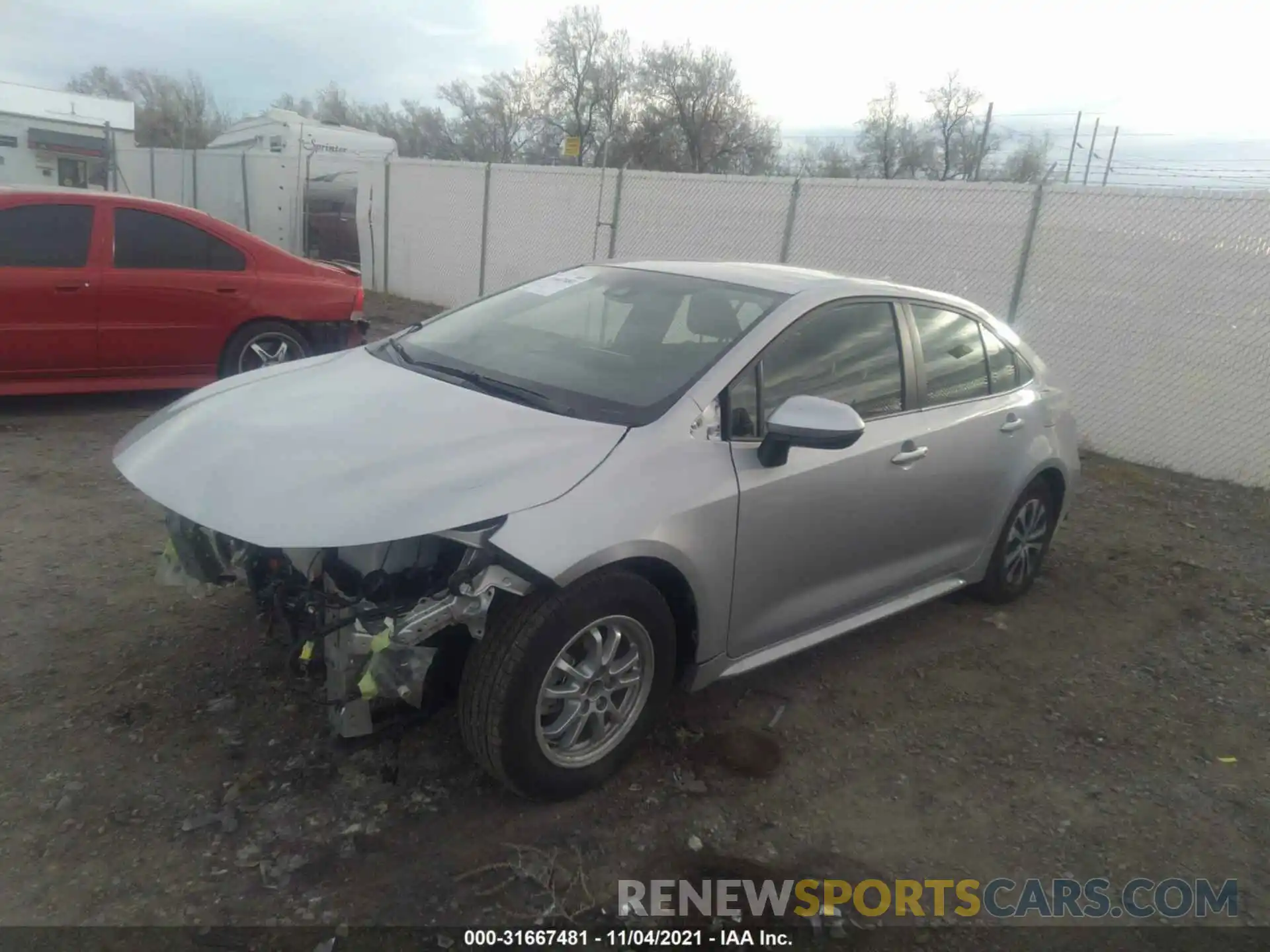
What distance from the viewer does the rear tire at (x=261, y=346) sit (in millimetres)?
7211

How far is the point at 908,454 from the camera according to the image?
3.81 meters

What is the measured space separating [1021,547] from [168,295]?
5.96 meters

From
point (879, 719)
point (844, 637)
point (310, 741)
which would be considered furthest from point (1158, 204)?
point (310, 741)

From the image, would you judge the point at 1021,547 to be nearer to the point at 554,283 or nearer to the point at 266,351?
the point at 554,283

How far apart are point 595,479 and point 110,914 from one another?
170 centimetres

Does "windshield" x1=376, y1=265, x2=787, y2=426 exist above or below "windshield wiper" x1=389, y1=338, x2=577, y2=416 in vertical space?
above

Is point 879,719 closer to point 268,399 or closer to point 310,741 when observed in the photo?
point 310,741

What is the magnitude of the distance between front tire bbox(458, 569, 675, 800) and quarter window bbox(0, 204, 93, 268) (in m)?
5.40

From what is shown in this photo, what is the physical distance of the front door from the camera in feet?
10.7

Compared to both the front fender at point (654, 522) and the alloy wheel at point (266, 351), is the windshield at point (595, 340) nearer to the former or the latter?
the front fender at point (654, 522)

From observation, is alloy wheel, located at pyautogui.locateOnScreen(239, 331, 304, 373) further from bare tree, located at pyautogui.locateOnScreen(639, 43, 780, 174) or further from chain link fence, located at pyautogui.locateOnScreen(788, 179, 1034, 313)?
bare tree, located at pyautogui.locateOnScreen(639, 43, 780, 174)

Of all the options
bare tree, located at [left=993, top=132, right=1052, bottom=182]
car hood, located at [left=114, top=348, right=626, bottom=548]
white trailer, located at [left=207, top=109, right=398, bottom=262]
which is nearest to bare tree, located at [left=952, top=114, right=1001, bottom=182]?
bare tree, located at [left=993, top=132, right=1052, bottom=182]

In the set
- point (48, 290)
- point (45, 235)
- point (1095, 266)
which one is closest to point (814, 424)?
point (48, 290)

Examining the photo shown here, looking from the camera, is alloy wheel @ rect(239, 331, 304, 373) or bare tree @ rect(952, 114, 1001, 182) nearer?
alloy wheel @ rect(239, 331, 304, 373)
